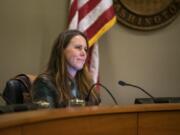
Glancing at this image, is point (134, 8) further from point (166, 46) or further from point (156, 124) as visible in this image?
point (156, 124)

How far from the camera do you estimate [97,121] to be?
146cm

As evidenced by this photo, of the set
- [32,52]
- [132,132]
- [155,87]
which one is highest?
[32,52]

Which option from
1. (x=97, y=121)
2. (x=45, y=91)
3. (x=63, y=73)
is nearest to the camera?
(x=97, y=121)

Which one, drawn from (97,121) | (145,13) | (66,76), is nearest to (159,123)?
(97,121)

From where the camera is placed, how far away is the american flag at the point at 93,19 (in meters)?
3.24

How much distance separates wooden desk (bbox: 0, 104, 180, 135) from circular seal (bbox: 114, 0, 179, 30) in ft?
6.24

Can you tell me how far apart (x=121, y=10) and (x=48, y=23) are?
0.72m

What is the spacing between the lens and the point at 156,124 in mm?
1662

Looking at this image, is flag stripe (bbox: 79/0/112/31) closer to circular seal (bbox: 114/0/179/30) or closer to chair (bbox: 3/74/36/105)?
circular seal (bbox: 114/0/179/30)

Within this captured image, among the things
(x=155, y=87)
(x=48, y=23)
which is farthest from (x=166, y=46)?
(x=48, y=23)

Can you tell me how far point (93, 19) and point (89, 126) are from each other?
1975mm

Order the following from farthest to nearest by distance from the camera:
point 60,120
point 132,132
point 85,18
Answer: point 85,18, point 132,132, point 60,120

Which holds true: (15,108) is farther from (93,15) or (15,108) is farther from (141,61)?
(141,61)

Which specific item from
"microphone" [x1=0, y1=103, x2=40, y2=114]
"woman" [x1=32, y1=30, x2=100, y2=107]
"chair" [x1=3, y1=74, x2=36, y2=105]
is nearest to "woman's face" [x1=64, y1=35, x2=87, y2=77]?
"woman" [x1=32, y1=30, x2=100, y2=107]
